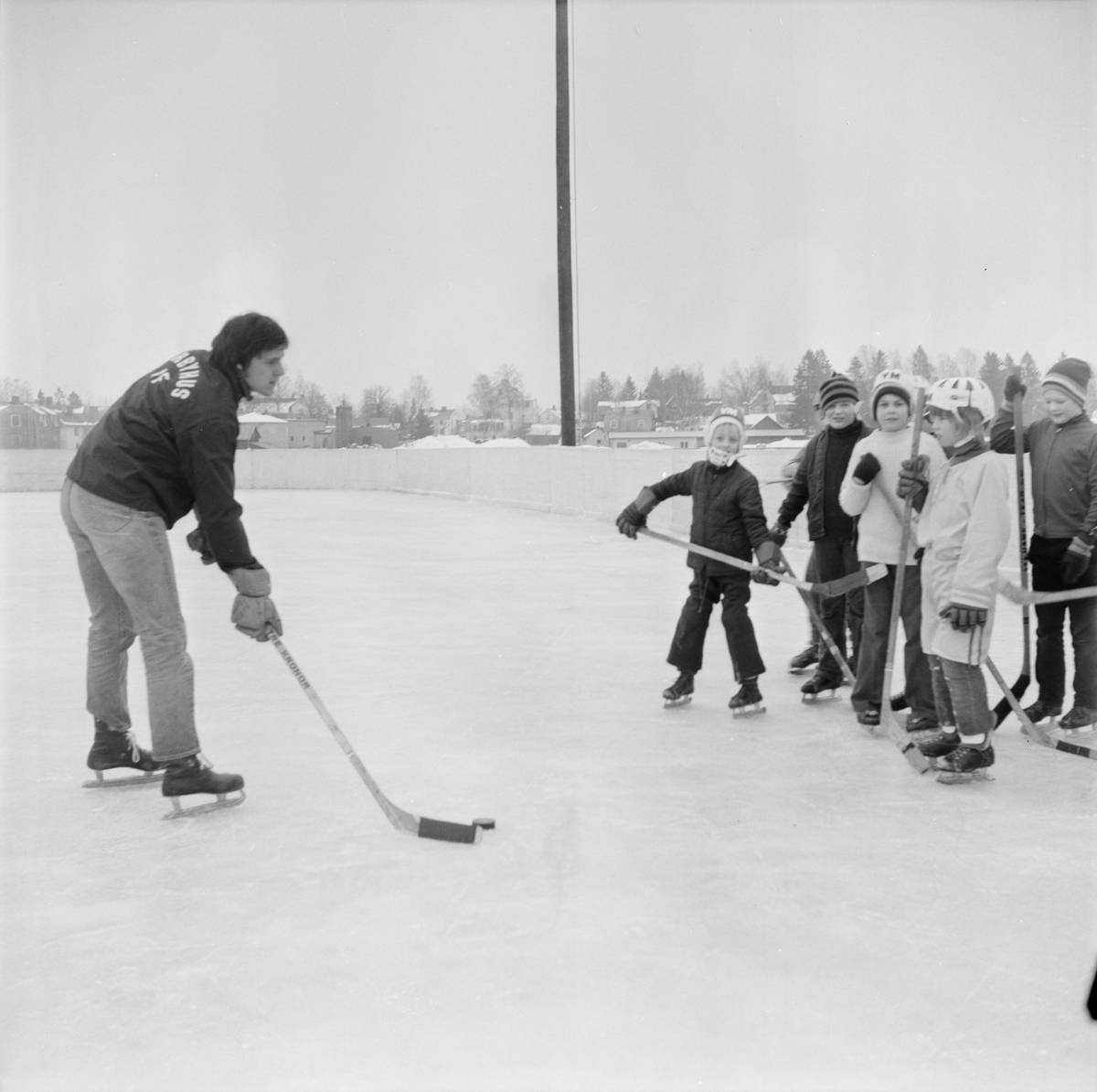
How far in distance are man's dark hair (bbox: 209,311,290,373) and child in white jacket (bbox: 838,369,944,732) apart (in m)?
2.17

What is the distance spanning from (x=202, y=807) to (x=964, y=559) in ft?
7.75

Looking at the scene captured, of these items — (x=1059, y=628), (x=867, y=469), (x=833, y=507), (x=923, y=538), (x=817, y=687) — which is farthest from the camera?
(x=817, y=687)

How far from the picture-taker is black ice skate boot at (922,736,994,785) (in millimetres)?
3766

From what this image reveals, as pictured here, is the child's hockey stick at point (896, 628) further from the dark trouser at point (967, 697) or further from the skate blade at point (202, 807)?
the skate blade at point (202, 807)

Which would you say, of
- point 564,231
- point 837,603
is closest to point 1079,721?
point 837,603

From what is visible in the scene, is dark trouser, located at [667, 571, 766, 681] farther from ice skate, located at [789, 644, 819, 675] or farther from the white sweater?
ice skate, located at [789, 644, 819, 675]

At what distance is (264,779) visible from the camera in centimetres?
393

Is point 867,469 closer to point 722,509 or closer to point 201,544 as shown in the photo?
point 722,509

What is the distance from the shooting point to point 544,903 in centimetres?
282

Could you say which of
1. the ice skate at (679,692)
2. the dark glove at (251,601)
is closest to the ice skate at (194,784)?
the dark glove at (251,601)

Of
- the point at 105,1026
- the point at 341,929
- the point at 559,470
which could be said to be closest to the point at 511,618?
the point at 341,929

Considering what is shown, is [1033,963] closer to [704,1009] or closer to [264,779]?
Answer: [704,1009]

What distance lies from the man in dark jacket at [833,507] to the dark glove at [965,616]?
118cm

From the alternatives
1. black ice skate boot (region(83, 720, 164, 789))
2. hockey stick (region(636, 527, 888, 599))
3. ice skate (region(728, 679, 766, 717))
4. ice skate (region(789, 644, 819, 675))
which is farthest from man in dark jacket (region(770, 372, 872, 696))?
black ice skate boot (region(83, 720, 164, 789))
